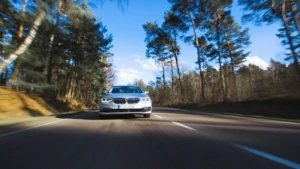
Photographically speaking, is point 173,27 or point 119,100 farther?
point 173,27

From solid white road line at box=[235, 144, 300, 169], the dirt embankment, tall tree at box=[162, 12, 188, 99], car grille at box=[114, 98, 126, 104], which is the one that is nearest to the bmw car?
car grille at box=[114, 98, 126, 104]

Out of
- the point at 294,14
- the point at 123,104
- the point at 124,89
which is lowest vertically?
the point at 123,104

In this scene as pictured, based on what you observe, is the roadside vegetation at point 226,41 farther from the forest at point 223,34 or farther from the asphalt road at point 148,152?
the asphalt road at point 148,152

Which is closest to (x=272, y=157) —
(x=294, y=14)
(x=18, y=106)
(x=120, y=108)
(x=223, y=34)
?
(x=120, y=108)

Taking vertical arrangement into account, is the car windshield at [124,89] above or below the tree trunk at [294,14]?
below

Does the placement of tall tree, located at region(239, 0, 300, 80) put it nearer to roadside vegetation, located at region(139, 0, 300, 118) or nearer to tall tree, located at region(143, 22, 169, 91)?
roadside vegetation, located at region(139, 0, 300, 118)

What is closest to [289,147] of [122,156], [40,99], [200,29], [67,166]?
[122,156]

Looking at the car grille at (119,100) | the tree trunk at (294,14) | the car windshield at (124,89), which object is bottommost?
the car grille at (119,100)

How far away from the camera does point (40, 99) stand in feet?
84.1

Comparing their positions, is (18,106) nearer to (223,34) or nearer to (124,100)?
(124,100)

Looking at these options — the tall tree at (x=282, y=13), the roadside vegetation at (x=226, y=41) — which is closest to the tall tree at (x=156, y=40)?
the roadside vegetation at (x=226, y=41)

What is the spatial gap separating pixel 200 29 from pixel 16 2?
28.7 meters

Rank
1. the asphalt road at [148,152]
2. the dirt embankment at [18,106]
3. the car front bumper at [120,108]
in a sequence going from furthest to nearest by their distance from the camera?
the dirt embankment at [18,106], the car front bumper at [120,108], the asphalt road at [148,152]

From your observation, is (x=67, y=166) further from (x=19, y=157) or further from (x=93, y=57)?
(x=93, y=57)
